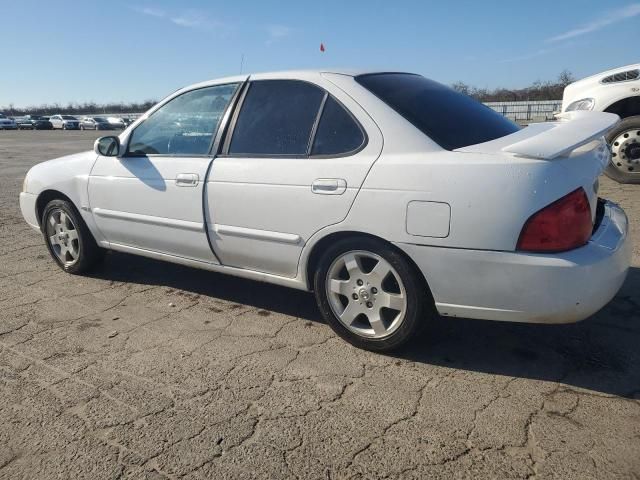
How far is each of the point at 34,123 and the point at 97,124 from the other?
9.04 metres

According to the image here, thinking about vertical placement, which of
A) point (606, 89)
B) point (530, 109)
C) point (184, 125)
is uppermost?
point (606, 89)

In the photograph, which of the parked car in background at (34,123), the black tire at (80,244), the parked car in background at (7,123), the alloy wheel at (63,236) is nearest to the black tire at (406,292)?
the black tire at (80,244)

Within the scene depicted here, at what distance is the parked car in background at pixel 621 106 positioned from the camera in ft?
22.0

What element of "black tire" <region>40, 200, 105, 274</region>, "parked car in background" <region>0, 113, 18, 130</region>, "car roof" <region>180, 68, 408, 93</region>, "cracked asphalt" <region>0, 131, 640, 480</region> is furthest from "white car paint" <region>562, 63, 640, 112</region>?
"parked car in background" <region>0, 113, 18, 130</region>

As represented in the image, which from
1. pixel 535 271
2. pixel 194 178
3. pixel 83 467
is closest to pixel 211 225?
pixel 194 178

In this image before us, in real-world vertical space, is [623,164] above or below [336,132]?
below

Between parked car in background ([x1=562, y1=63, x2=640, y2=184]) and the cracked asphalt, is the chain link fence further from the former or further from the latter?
the cracked asphalt

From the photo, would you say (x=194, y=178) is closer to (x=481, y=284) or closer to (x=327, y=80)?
(x=327, y=80)

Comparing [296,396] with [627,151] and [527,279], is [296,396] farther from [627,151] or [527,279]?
[627,151]

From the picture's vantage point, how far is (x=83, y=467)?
2.04m

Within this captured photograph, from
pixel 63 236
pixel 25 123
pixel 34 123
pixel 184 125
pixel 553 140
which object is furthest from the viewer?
pixel 25 123

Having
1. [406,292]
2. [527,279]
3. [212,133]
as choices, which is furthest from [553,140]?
[212,133]

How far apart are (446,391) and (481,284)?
0.55 metres

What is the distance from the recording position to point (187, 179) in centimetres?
342
